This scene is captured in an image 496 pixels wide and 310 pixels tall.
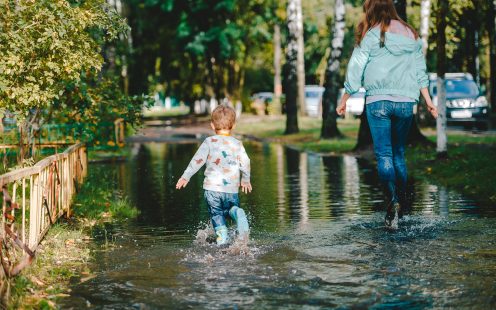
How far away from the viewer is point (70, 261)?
7805 mm

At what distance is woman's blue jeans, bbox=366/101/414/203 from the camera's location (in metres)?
9.21

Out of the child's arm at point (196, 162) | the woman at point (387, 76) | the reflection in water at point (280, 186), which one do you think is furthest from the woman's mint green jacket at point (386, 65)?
the reflection in water at point (280, 186)

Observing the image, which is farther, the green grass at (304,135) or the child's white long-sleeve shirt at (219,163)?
the green grass at (304,135)

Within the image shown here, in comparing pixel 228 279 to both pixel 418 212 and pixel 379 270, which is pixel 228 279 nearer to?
pixel 379 270

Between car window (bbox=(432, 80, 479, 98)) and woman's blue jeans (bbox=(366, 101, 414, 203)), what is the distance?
27229mm

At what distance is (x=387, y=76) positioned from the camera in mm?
9180

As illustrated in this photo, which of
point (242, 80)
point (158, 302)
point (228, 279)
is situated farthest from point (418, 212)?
point (242, 80)

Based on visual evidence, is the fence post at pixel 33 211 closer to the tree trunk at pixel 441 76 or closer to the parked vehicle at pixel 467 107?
the tree trunk at pixel 441 76

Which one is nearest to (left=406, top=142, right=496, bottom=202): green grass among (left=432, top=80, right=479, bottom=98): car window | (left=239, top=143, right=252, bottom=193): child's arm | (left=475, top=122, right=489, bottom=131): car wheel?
(left=239, top=143, right=252, bottom=193): child's arm

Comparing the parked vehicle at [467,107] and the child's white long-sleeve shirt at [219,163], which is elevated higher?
the parked vehicle at [467,107]

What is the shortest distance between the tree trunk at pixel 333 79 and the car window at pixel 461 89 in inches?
312

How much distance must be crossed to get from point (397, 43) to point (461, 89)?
92.7 ft

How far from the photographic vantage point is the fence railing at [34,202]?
6559 millimetres

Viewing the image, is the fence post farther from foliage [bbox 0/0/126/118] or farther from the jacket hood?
the jacket hood
